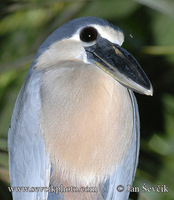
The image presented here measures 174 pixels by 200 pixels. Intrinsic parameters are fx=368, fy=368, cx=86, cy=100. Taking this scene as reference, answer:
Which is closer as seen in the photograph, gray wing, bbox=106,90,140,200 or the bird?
the bird

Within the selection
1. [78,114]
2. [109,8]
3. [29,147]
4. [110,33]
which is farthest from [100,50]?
[109,8]

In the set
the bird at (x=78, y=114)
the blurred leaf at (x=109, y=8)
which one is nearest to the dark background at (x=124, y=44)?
the blurred leaf at (x=109, y=8)

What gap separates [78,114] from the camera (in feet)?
3.06

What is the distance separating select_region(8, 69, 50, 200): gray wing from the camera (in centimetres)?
99

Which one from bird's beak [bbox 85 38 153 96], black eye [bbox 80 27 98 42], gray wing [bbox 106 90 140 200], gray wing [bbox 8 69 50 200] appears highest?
black eye [bbox 80 27 98 42]

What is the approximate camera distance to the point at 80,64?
Result: 3.20 feet

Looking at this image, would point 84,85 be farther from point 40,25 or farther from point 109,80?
point 40,25

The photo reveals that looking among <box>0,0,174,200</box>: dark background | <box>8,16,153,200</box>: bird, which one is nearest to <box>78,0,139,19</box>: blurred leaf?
<box>0,0,174,200</box>: dark background

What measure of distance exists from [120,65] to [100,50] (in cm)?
7

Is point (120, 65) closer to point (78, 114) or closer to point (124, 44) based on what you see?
point (78, 114)

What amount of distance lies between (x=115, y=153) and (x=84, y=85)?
0.20 meters

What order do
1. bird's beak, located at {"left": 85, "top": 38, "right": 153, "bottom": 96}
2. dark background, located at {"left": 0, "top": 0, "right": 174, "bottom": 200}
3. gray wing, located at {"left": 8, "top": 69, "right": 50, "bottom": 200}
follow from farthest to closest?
dark background, located at {"left": 0, "top": 0, "right": 174, "bottom": 200}
gray wing, located at {"left": 8, "top": 69, "right": 50, "bottom": 200}
bird's beak, located at {"left": 85, "top": 38, "right": 153, "bottom": 96}

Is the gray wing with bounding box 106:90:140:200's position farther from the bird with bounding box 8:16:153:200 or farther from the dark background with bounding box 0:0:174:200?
the dark background with bounding box 0:0:174:200

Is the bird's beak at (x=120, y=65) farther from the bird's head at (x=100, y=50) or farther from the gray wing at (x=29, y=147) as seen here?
the gray wing at (x=29, y=147)
